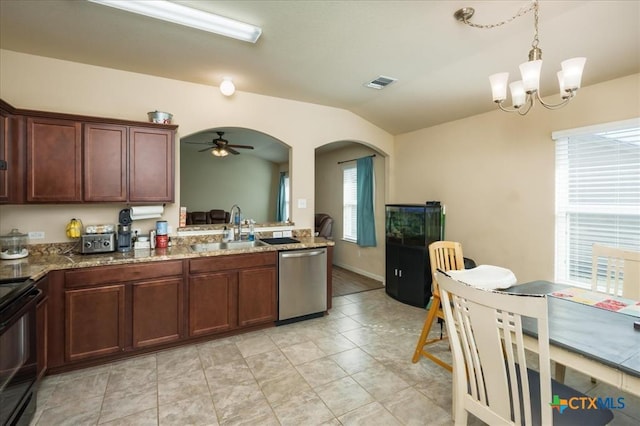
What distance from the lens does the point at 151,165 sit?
2.95 meters

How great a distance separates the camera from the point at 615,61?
8.04ft

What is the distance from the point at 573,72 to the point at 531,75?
0.20 metres

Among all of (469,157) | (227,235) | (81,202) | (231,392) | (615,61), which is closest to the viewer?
(231,392)

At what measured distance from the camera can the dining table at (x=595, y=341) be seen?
1.20 meters

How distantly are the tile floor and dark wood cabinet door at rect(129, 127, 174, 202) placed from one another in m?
1.50

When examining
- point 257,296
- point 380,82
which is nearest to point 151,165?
point 257,296

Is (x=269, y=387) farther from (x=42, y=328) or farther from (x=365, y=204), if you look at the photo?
(x=365, y=204)

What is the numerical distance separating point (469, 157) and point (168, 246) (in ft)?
12.2

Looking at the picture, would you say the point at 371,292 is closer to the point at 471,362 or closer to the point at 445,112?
the point at 445,112

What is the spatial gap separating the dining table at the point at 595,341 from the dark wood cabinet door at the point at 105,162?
3282mm

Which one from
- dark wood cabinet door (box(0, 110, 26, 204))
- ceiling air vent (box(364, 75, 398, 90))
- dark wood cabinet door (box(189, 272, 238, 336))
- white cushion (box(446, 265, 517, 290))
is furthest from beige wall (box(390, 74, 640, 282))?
dark wood cabinet door (box(0, 110, 26, 204))

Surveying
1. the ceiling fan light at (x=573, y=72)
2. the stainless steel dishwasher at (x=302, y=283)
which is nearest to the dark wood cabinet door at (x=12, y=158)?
the stainless steel dishwasher at (x=302, y=283)

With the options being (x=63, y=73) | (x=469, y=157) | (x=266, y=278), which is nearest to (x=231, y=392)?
(x=266, y=278)

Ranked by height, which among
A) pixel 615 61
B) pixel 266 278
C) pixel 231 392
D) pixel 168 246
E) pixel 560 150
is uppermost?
pixel 615 61
